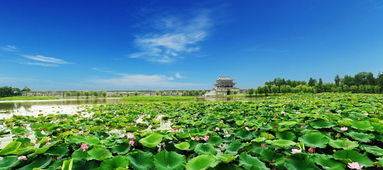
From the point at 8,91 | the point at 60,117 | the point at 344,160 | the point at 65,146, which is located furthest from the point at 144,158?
the point at 8,91

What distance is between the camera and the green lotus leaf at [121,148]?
2.42 meters

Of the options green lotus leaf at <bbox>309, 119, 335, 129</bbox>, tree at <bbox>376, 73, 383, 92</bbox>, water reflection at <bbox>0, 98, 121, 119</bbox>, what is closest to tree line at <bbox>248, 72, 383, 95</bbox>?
tree at <bbox>376, 73, 383, 92</bbox>

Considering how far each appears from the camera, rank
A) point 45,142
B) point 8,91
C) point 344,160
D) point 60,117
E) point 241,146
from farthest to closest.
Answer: point 8,91, point 60,117, point 45,142, point 241,146, point 344,160

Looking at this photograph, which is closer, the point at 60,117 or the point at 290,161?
Result: the point at 290,161

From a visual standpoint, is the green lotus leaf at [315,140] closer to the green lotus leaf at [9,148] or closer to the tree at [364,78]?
the green lotus leaf at [9,148]

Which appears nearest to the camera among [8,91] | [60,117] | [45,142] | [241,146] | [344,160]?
[344,160]

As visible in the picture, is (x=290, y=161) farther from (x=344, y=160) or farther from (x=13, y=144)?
(x=13, y=144)

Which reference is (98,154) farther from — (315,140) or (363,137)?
(363,137)

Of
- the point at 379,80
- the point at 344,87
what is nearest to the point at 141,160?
the point at 344,87

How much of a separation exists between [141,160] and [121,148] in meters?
0.59

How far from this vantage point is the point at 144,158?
6.91ft

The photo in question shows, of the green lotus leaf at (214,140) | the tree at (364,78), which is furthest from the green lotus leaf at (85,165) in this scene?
the tree at (364,78)

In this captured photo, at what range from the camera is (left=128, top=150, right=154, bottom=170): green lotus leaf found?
1.99 m

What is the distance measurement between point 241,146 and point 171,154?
101 cm
